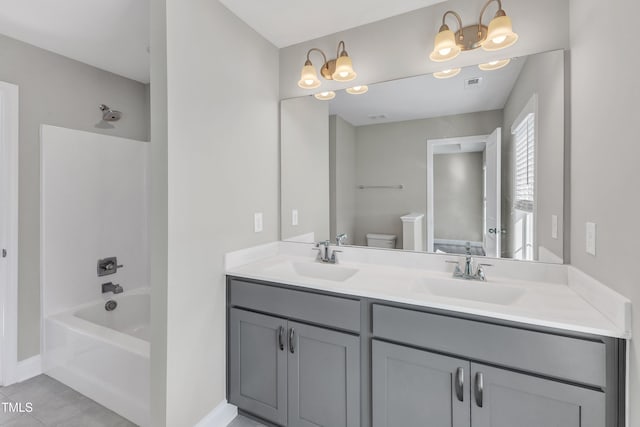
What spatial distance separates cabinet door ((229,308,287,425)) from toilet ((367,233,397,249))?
772 millimetres

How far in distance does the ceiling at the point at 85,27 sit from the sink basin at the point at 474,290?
2317mm

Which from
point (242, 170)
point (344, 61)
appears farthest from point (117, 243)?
point (344, 61)

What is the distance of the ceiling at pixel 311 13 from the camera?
1684 millimetres

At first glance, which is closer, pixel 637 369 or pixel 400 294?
pixel 637 369

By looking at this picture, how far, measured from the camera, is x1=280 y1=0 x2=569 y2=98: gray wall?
4.73 feet

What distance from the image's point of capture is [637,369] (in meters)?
0.90

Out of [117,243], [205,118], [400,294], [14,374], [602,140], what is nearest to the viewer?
[602,140]

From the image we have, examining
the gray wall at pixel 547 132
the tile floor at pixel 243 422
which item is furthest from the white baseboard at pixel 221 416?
the gray wall at pixel 547 132

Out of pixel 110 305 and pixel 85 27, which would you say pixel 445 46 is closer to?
pixel 85 27

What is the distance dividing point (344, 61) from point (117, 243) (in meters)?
2.54

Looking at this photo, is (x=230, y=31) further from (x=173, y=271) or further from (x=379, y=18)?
(x=173, y=271)

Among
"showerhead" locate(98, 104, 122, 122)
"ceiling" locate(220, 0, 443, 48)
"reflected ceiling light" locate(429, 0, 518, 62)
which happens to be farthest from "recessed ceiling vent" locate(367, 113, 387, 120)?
"showerhead" locate(98, 104, 122, 122)

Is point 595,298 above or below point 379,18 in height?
below

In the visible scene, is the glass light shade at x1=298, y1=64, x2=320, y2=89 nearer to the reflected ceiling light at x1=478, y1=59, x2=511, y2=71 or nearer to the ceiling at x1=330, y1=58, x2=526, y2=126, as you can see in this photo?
the ceiling at x1=330, y1=58, x2=526, y2=126
